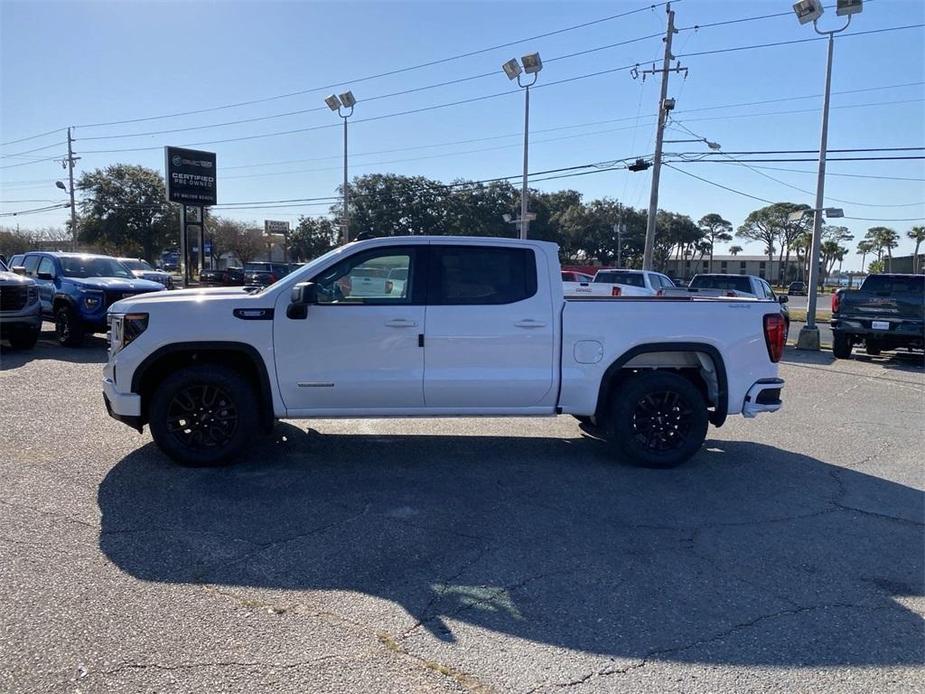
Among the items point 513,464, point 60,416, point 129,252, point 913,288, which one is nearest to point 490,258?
point 513,464

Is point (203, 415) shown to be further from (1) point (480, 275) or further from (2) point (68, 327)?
(2) point (68, 327)

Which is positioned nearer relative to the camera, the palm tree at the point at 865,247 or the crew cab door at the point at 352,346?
the crew cab door at the point at 352,346

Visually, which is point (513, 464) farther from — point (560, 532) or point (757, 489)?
point (757, 489)

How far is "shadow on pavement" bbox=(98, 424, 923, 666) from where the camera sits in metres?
3.52

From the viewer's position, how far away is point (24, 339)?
41.8ft

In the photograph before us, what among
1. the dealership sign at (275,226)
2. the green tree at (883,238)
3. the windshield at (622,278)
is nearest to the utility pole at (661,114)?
the windshield at (622,278)

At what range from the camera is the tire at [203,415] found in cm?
573

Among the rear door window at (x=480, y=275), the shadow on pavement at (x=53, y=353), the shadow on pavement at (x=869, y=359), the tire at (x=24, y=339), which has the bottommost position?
the shadow on pavement at (x=53, y=353)

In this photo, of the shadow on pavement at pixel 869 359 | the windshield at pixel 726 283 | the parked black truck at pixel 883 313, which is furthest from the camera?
the windshield at pixel 726 283

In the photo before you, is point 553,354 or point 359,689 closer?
point 359,689

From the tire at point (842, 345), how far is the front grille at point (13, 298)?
647 inches

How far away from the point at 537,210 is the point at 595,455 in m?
66.5

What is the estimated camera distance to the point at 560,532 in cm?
470

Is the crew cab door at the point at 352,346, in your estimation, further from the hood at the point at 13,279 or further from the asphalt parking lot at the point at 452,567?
the hood at the point at 13,279
